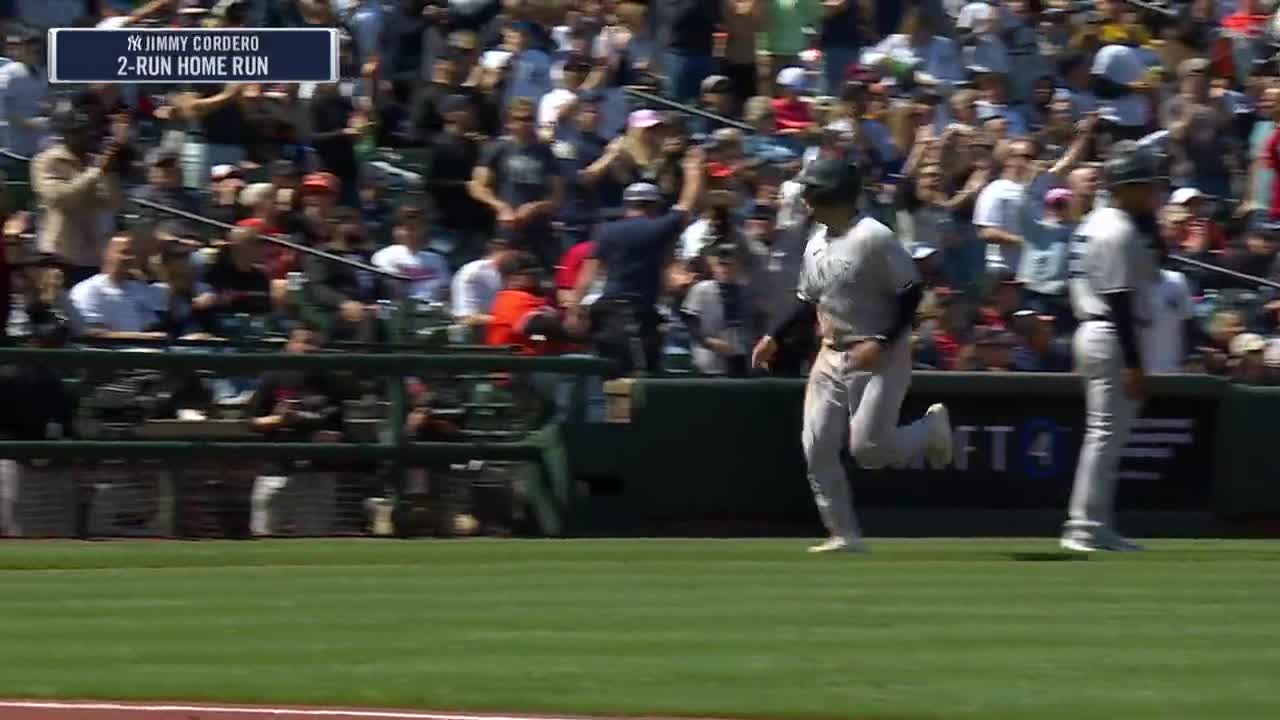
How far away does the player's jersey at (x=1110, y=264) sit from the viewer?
1181cm

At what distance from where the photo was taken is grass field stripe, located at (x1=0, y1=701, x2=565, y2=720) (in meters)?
6.84

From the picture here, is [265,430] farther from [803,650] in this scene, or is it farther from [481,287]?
[803,650]

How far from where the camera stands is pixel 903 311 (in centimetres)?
1159

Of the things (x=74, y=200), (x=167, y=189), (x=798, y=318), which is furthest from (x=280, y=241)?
(x=798, y=318)

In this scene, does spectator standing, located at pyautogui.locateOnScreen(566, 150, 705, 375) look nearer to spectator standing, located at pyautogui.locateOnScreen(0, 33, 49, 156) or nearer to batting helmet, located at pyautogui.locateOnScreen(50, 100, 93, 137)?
batting helmet, located at pyautogui.locateOnScreen(50, 100, 93, 137)

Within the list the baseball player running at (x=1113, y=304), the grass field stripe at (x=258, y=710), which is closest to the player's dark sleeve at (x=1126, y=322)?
the baseball player running at (x=1113, y=304)

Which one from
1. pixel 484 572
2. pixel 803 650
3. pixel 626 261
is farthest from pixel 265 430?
pixel 803 650

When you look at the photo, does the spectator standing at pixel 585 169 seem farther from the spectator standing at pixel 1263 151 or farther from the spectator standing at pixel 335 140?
the spectator standing at pixel 1263 151

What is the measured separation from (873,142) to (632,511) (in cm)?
404

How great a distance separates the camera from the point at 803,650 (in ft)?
27.1

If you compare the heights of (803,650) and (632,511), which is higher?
(803,650)

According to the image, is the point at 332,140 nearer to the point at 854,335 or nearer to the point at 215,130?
the point at 215,130

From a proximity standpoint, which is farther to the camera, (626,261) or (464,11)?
(464,11)

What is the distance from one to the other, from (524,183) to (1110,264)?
5.18 meters
